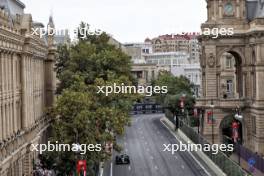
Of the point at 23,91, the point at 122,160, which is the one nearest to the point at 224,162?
the point at 122,160

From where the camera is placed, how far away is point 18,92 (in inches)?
1769

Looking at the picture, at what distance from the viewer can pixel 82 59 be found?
79125 millimetres

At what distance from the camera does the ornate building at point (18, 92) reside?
127 feet

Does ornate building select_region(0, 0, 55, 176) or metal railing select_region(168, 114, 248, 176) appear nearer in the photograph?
ornate building select_region(0, 0, 55, 176)

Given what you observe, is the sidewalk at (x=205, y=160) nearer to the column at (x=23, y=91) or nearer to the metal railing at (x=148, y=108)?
the column at (x=23, y=91)

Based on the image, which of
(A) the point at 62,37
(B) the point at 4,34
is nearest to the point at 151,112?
(A) the point at 62,37

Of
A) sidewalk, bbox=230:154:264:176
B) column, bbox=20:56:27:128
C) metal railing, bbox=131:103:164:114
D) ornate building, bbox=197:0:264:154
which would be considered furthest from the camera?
metal railing, bbox=131:103:164:114

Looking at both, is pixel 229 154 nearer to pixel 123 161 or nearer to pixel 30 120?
pixel 123 161

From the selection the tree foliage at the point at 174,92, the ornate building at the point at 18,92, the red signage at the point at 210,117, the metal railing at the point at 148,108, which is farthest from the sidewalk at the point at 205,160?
the metal railing at the point at 148,108

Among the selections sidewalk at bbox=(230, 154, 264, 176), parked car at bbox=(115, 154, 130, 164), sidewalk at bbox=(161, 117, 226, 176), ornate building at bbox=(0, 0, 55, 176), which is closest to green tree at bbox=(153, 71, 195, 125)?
sidewalk at bbox=(161, 117, 226, 176)

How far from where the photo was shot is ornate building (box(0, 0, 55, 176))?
127ft

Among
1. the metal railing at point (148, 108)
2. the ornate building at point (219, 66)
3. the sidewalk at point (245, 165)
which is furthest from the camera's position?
the metal railing at point (148, 108)

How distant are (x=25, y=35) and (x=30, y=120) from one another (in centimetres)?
728

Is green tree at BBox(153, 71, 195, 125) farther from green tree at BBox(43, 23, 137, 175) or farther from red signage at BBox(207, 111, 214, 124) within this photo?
green tree at BBox(43, 23, 137, 175)
